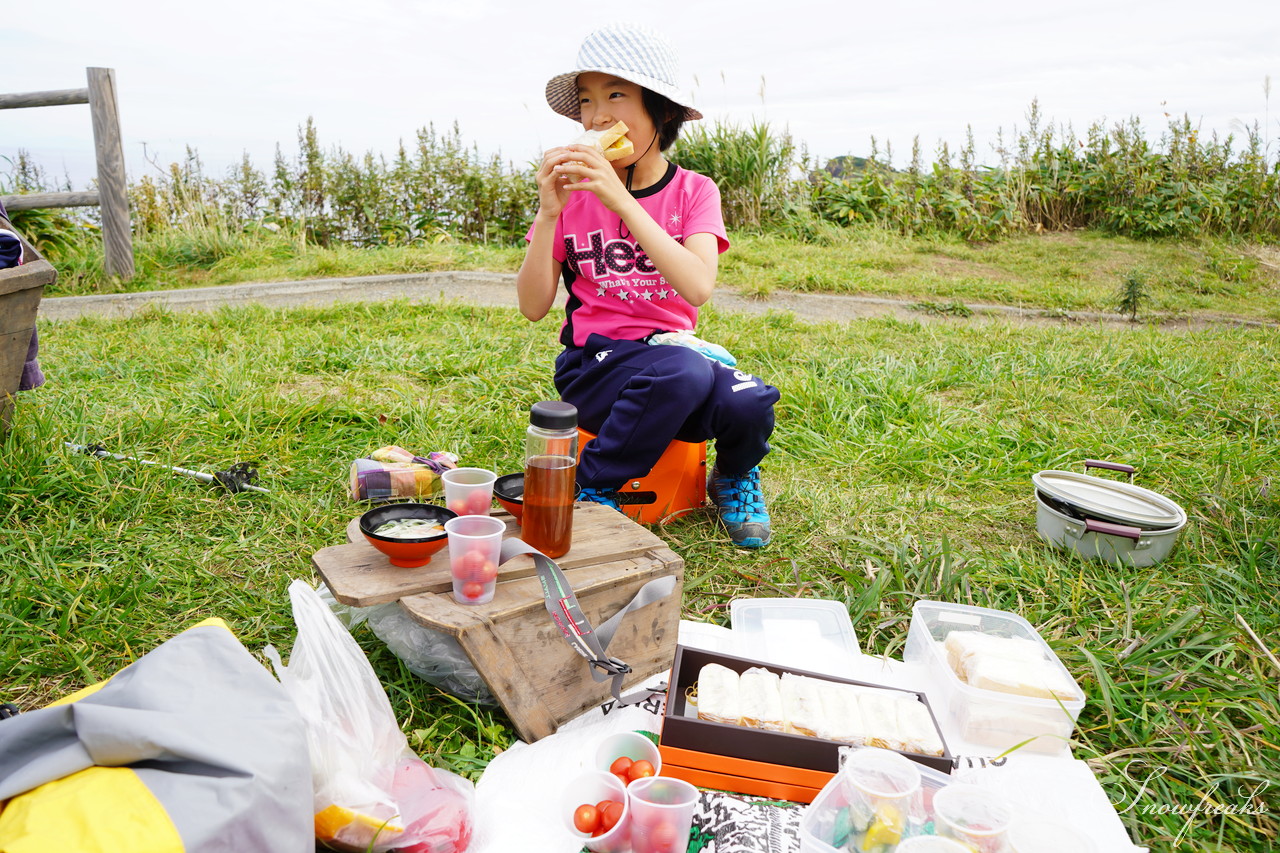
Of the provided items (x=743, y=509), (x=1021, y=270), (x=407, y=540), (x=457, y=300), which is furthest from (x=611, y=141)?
(x=1021, y=270)

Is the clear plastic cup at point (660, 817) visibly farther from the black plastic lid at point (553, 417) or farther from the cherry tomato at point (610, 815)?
the black plastic lid at point (553, 417)

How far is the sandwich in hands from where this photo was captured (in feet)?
8.04

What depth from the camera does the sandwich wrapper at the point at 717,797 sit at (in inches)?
59.7

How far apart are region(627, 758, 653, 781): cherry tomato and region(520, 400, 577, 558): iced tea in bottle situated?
1.66ft

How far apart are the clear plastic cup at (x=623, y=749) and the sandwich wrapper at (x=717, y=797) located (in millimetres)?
99

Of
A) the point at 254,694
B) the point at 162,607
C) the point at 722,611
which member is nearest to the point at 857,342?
the point at 722,611

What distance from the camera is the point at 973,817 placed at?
137 cm

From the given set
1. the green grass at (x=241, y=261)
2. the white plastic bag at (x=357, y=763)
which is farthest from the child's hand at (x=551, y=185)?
the green grass at (x=241, y=261)

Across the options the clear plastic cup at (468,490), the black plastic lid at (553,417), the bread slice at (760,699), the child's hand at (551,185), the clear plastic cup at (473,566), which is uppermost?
the child's hand at (551,185)

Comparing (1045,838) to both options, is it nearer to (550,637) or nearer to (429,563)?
(550,637)

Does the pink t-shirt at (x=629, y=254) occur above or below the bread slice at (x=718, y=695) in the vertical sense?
above

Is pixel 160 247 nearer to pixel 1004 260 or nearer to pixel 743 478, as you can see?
pixel 743 478

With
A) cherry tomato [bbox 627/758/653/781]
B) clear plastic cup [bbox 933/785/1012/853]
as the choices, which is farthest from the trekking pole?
clear plastic cup [bbox 933/785/1012/853]

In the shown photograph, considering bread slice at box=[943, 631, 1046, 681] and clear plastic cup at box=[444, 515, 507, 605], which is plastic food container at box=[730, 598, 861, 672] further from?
clear plastic cup at box=[444, 515, 507, 605]
